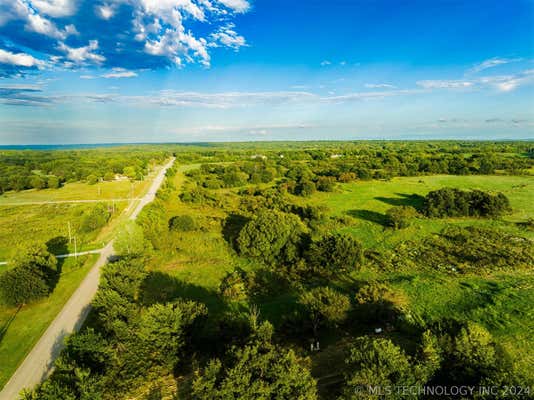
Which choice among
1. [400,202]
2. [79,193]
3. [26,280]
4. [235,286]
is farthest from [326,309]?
[79,193]

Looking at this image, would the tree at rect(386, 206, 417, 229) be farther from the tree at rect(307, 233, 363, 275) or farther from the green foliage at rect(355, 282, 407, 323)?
the green foliage at rect(355, 282, 407, 323)

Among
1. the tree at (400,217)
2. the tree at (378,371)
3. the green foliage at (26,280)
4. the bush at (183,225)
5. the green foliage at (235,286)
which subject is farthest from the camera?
the bush at (183,225)

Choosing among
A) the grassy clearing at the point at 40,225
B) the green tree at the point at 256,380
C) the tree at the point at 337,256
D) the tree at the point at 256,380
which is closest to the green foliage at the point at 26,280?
the grassy clearing at the point at 40,225

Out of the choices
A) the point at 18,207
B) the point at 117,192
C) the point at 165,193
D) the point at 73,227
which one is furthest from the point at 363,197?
the point at 18,207

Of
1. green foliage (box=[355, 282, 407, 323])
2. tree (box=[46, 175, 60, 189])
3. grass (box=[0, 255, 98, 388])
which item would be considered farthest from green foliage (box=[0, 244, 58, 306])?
tree (box=[46, 175, 60, 189])

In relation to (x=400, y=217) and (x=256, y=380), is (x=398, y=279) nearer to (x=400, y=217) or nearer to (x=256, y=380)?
(x=400, y=217)

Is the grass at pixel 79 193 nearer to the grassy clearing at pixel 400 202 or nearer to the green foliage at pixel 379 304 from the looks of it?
the grassy clearing at pixel 400 202
